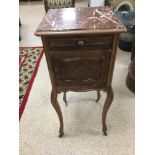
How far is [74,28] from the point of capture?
93 centimetres

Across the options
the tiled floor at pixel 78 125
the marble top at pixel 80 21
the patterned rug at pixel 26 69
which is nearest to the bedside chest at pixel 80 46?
the marble top at pixel 80 21

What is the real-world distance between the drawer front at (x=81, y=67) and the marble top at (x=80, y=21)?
0.14 metres

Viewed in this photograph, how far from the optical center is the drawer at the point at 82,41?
0.95 metres

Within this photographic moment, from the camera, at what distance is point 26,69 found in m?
2.21

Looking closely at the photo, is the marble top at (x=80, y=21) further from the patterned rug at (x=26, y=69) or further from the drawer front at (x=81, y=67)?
the patterned rug at (x=26, y=69)

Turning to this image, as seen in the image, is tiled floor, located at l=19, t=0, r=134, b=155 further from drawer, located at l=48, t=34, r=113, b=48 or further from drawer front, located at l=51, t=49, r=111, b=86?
drawer, located at l=48, t=34, r=113, b=48

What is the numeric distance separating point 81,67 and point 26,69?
4.26 ft

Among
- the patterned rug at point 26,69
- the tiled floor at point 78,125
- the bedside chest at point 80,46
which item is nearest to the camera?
the bedside chest at point 80,46

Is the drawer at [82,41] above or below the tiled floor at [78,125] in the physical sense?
above

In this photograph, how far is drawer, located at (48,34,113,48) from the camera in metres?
0.95

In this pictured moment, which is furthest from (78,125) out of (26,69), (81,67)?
(26,69)

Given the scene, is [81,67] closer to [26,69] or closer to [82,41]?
[82,41]

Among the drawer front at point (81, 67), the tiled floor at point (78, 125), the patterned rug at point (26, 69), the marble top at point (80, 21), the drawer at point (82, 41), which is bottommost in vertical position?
the tiled floor at point (78, 125)
